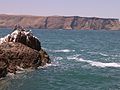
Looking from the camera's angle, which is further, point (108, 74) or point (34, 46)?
point (34, 46)

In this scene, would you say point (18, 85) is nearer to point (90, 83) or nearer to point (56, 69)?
point (90, 83)

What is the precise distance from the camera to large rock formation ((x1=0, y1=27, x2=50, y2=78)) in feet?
169

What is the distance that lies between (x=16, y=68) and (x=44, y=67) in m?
5.45

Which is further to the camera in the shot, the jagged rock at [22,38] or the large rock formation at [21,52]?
the jagged rock at [22,38]

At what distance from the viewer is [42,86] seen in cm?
4150

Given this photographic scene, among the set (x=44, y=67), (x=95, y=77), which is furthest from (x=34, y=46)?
(x=95, y=77)

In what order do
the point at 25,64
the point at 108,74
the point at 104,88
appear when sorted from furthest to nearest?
the point at 25,64 < the point at 108,74 < the point at 104,88

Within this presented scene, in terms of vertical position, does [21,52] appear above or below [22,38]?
below

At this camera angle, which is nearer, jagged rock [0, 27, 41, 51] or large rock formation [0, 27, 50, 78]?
large rock formation [0, 27, 50, 78]

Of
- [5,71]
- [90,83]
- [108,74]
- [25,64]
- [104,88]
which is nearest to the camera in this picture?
[104,88]

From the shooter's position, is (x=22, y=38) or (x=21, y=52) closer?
(x=21, y=52)

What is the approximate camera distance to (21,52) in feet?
176

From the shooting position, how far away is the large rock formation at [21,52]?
5153 cm

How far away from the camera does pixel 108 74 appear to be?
49719mm
